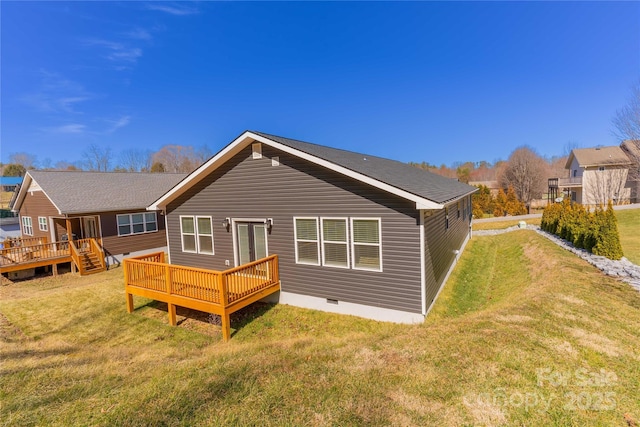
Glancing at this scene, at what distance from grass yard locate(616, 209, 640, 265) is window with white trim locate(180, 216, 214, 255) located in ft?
47.6

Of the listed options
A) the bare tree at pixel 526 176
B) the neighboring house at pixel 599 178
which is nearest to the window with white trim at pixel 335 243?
the neighboring house at pixel 599 178

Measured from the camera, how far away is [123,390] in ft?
13.2

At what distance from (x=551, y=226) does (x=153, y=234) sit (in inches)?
859

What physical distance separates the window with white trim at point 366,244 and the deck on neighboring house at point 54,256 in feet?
43.6

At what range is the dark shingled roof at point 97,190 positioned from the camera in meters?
14.0

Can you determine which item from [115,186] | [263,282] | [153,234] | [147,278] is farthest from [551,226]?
[115,186]

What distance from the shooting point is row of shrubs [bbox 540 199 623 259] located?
913 centimetres

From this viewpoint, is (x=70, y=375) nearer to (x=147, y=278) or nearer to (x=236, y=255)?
(x=147, y=278)

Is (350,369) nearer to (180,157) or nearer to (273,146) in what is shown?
(273,146)

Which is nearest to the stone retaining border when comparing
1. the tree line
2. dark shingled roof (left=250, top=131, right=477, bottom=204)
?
dark shingled roof (left=250, top=131, right=477, bottom=204)

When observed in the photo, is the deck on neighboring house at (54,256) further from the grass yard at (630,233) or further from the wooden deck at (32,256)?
the grass yard at (630,233)

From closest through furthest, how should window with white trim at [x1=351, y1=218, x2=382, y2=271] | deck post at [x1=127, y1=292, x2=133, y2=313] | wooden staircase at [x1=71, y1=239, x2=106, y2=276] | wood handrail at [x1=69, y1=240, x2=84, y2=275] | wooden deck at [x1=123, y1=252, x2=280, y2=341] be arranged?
wooden deck at [x1=123, y1=252, x2=280, y2=341] < window with white trim at [x1=351, y1=218, x2=382, y2=271] < deck post at [x1=127, y1=292, x2=133, y2=313] < wood handrail at [x1=69, y1=240, x2=84, y2=275] < wooden staircase at [x1=71, y1=239, x2=106, y2=276]

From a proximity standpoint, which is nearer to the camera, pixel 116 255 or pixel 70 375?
pixel 70 375

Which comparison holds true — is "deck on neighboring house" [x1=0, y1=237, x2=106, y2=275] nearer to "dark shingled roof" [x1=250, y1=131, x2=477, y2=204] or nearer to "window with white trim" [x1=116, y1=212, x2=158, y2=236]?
"window with white trim" [x1=116, y1=212, x2=158, y2=236]
